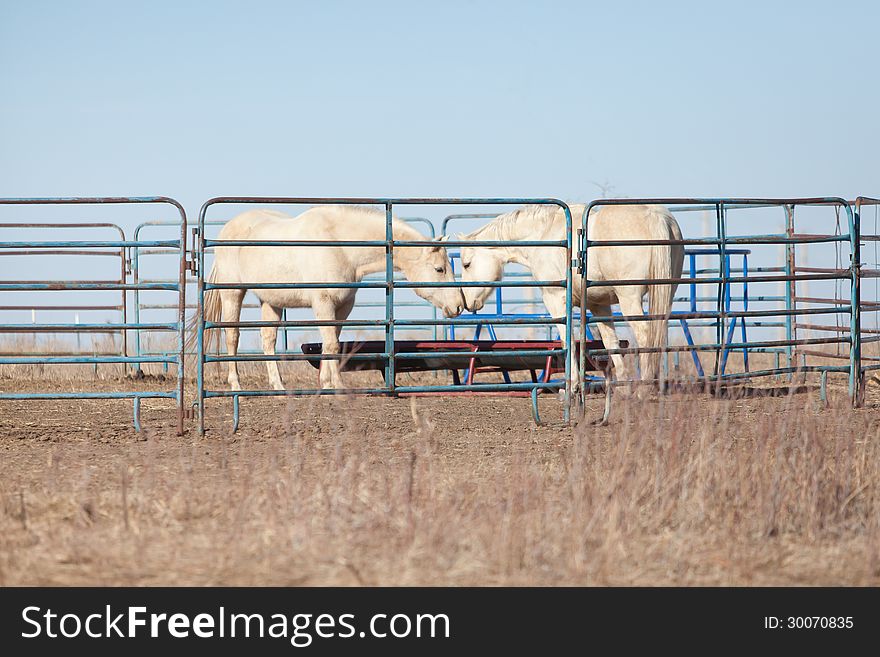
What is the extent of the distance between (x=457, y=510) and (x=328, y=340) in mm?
6099

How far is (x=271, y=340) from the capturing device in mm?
11766

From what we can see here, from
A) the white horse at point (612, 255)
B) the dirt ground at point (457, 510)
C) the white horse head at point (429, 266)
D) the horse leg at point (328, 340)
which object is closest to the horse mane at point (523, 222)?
the white horse at point (612, 255)

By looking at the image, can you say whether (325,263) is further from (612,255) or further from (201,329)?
(201,329)

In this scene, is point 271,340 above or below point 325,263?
below

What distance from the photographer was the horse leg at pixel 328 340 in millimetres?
10656

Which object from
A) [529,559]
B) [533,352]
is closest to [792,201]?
[533,352]

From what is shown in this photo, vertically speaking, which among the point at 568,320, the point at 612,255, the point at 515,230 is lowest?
the point at 568,320

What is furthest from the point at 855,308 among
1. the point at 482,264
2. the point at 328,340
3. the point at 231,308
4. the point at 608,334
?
the point at 231,308

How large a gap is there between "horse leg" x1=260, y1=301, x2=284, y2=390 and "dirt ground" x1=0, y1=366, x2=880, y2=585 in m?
3.76

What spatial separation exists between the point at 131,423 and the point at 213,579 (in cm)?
477

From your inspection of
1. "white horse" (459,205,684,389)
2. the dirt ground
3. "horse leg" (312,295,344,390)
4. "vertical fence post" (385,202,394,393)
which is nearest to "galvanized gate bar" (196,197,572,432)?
"vertical fence post" (385,202,394,393)

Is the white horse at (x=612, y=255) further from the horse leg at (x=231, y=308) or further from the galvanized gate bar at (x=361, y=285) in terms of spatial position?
the horse leg at (x=231, y=308)

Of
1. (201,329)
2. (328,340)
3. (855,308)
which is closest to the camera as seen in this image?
(201,329)

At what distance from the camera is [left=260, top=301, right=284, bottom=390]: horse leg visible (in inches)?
444
